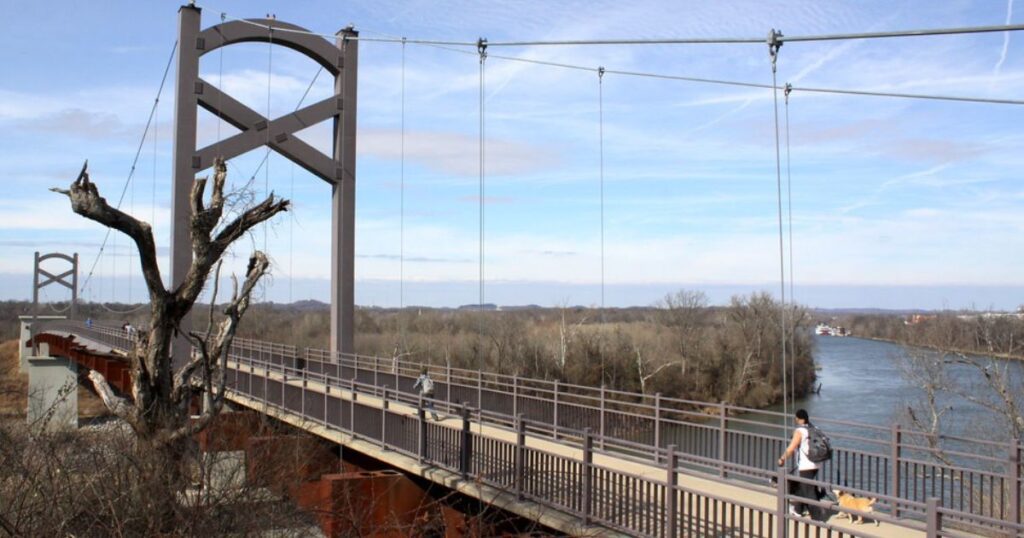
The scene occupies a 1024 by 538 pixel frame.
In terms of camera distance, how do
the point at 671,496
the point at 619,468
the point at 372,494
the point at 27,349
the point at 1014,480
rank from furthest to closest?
the point at 27,349 < the point at 619,468 < the point at 372,494 < the point at 1014,480 < the point at 671,496

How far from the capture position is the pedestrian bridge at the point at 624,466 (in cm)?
796

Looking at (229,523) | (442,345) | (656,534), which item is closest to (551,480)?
(656,534)

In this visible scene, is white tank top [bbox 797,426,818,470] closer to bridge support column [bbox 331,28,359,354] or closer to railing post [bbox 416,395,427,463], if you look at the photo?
railing post [bbox 416,395,427,463]

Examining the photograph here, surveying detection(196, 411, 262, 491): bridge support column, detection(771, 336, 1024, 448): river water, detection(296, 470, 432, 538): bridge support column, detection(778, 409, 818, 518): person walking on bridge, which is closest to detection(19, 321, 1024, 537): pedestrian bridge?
detection(778, 409, 818, 518): person walking on bridge

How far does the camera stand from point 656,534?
27.2 feet

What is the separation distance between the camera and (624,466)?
12477 mm

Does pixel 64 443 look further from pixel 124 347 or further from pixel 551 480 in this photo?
pixel 124 347

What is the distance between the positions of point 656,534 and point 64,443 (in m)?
5.89

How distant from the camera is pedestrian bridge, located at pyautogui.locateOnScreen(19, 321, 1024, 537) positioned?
7961mm

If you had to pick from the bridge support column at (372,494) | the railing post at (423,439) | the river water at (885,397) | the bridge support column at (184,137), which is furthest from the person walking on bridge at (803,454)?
A: the bridge support column at (184,137)

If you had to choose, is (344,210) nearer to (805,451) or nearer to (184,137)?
(184,137)

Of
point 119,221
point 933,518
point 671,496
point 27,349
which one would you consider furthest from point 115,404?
point 27,349

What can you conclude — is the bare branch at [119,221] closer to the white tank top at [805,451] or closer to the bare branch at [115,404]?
the bare branch at [115,404]

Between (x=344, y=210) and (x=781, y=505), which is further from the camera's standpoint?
(x=344, y=210)
